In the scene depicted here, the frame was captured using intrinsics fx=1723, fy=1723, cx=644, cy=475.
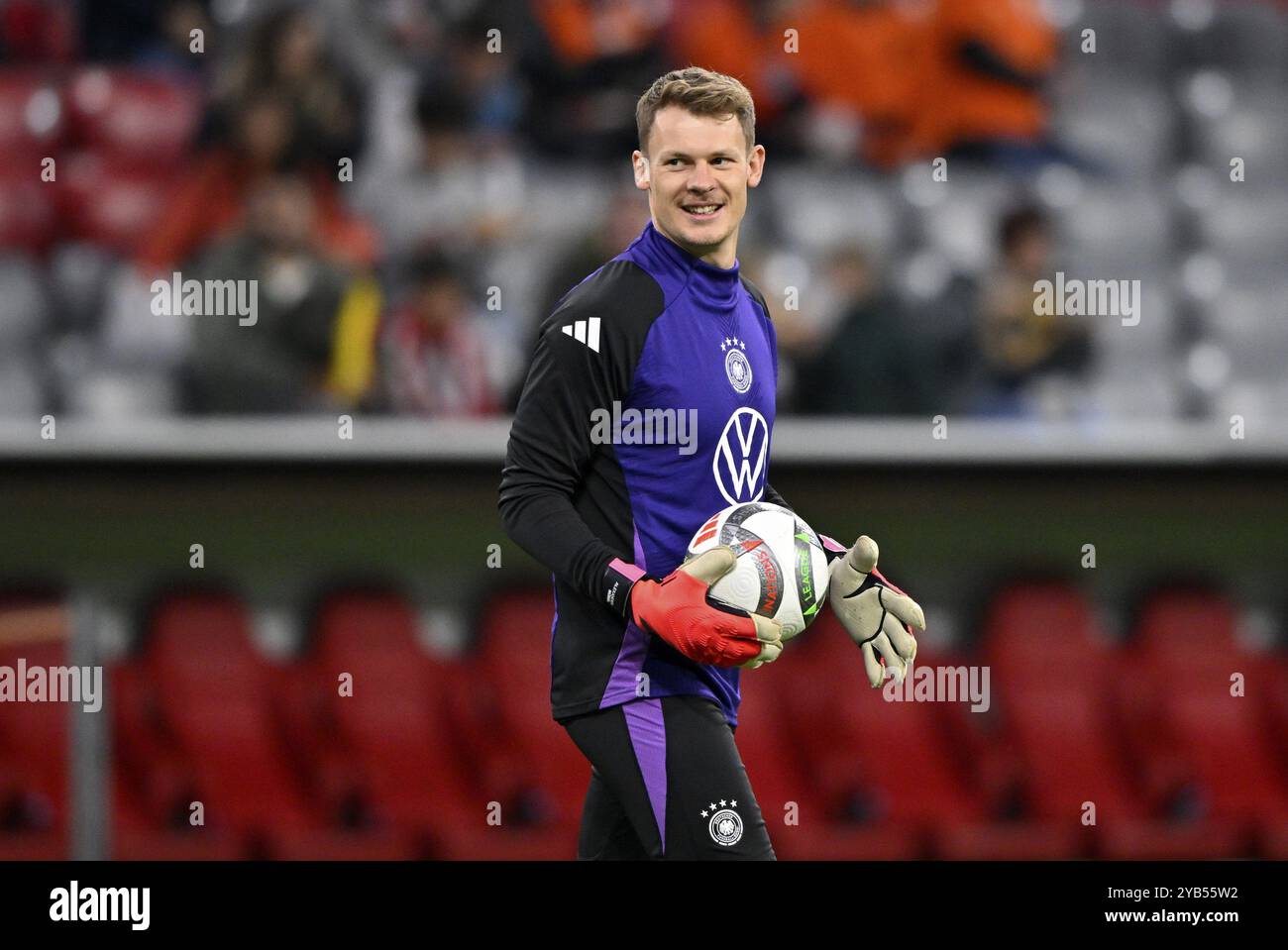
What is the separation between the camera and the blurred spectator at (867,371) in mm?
6348

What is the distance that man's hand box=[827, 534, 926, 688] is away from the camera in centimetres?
323

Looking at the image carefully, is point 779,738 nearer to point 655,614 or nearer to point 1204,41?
point 655,614

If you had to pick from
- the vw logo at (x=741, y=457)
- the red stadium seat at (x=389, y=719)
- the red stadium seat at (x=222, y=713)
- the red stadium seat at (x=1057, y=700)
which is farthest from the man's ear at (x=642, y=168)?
the red stadium seat at (x=1057, y=700)

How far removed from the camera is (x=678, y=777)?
3.06m

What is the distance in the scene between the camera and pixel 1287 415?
7.11 m

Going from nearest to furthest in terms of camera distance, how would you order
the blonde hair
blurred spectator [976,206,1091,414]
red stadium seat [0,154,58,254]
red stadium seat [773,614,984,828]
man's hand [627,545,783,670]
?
man's hand [627,545,783,670] → the blonde hair → red stadium seat [773,614,984,828] → blurred spectator [976,206,1091,414] → red stadium seat [0,154,58,254]

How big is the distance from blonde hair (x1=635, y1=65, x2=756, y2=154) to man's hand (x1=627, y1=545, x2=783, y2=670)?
2.71ft

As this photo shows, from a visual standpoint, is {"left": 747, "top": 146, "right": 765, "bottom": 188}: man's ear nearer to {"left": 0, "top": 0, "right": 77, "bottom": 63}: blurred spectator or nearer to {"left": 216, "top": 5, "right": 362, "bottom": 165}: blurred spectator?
{"left": 216, "top": 5, "right": 362, "bottom": 165}: blurred spectator

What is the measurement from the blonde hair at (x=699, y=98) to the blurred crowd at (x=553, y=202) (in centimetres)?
309

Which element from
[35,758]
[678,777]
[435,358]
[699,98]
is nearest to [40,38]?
[435,358]

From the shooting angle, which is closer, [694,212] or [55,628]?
[694,212]

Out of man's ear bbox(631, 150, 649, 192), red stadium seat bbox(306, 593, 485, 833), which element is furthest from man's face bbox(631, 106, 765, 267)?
red stadium seat bbox(306, 593, 485, 833)

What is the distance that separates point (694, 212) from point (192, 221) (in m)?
3.92
